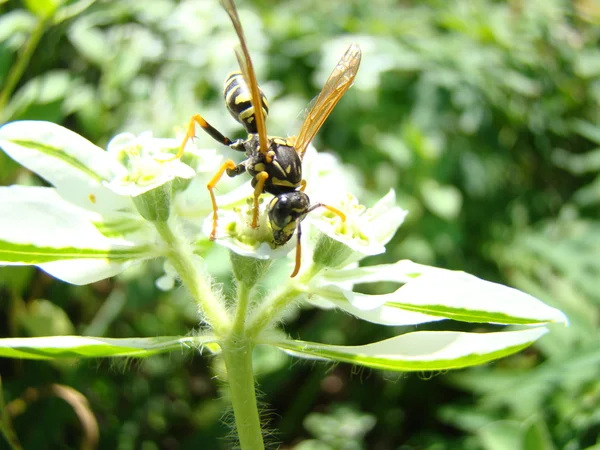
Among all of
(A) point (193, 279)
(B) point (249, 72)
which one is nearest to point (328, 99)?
(B) point (249, 72)

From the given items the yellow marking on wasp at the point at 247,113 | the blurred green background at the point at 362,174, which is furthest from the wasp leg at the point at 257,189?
the blurred green background at the point at 362,174

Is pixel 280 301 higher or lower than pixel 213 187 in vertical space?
lower

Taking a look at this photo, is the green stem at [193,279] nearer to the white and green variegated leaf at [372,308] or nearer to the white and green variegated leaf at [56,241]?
the white and green variegated leaf at [56,241]

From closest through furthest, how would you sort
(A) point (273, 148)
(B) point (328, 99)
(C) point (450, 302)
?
1. (C) point (450, 302)
2. (A) point (273, 148)
3. (B) point (328, 99)

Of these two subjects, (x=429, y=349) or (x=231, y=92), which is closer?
(x=429, y=349)

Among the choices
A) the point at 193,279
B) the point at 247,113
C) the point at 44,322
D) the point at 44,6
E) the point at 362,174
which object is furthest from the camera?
the point at 362,174

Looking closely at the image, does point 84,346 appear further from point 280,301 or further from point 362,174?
point 362,174

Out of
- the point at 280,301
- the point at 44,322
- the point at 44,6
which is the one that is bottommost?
the point at 44,322

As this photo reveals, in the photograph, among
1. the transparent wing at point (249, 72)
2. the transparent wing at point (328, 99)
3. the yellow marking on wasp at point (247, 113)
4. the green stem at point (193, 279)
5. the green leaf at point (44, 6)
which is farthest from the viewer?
the green leaf at point (44, 6)
